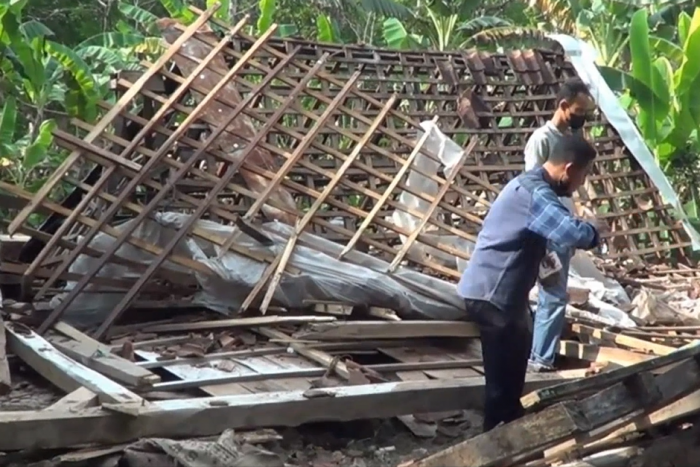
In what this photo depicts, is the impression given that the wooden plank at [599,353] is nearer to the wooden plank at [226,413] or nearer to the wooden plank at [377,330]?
the wooden plank at [377,330]

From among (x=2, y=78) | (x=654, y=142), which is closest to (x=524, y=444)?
(x=654, y=142)

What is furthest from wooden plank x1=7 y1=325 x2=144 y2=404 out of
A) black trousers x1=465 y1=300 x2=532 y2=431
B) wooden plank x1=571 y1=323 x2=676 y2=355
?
wooden plank x1=571 y1=323 x2=676 y2=355

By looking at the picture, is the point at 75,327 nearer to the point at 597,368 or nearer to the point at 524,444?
the point at 597,368

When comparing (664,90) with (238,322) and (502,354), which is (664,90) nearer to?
(238,322)

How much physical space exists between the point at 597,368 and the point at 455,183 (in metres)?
2.06

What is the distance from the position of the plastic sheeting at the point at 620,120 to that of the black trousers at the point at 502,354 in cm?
413

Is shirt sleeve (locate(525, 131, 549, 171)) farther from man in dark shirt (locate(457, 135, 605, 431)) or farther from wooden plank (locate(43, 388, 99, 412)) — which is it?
wooden plank (locate(43, 388, 99, 412))

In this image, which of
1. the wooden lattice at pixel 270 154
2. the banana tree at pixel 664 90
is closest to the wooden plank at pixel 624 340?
the wooden lattice at pixel 270 154

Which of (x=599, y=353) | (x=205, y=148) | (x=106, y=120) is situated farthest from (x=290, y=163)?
(x=599, y=353)

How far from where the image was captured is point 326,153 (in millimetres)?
6438

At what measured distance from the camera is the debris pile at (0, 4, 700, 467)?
375 cm

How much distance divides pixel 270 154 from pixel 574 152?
2.86m

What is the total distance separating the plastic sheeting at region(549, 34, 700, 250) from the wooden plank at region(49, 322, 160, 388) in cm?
495

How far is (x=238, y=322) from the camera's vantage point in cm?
532
